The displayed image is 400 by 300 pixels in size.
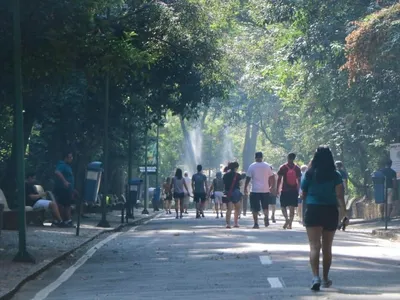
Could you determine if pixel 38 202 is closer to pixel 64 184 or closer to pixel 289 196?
→ pixel 64 184

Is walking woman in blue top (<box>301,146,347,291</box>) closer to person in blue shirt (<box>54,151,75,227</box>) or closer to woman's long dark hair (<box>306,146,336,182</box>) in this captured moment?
woman's long dark hair (<box>306,146,336,182</box>)

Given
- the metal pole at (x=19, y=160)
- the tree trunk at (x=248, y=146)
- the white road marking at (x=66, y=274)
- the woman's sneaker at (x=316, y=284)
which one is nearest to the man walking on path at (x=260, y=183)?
the white road marking at (x=66, y=274)

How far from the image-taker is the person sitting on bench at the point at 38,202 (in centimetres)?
2892

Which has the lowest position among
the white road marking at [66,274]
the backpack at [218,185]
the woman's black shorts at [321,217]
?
the white road marking at [66,274]

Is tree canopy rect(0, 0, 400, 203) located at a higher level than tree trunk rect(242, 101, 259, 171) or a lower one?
lower

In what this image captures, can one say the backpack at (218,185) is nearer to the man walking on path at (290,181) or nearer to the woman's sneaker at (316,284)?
the man walking on path at (290,181)

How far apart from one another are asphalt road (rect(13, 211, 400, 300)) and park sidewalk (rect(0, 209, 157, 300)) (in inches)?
8.7

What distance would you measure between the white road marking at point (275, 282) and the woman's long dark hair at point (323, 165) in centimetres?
137

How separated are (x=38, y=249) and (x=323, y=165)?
8.33 meters

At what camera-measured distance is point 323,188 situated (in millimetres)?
13883

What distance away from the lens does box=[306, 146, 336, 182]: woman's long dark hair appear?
13836mm

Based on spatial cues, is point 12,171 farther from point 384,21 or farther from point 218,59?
point 384,21

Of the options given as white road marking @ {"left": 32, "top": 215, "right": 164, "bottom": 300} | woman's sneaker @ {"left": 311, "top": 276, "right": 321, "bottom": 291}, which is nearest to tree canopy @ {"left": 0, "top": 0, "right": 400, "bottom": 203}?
white road marking @ {"left": 32, "top": 215, "right": 164, "bottom": 300}

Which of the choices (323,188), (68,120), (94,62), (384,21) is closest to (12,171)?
(68,120)
